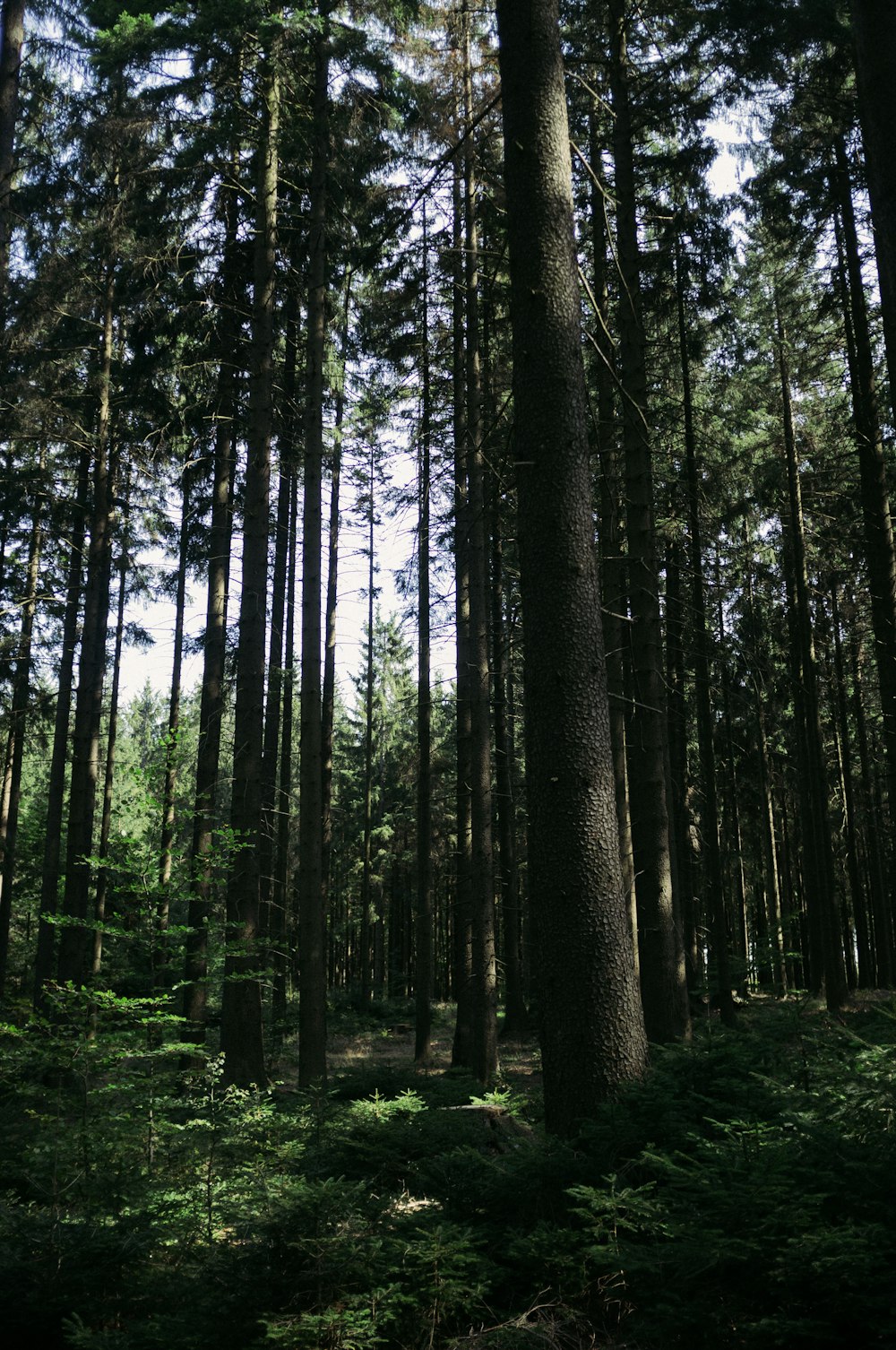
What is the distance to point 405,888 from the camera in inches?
1821

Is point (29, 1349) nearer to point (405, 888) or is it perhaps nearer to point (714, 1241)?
point (714, 1241)

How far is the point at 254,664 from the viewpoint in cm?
1236

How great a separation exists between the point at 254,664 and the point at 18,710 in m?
9.67

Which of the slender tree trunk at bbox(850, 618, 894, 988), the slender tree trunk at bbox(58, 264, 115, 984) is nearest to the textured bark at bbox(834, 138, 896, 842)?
the slender tree trunk at bbox(850, 618, 894, 988)

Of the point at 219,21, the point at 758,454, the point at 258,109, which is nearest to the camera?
the point at 219,21

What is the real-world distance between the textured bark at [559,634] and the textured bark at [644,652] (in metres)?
3.90

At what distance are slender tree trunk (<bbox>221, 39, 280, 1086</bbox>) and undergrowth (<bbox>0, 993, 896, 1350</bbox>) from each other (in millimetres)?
5186

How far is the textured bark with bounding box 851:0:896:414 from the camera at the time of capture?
5.50 m

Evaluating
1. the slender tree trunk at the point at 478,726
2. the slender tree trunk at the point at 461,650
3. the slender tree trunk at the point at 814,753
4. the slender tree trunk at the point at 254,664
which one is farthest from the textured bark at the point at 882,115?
the slender tree trunk at the point at 814,753

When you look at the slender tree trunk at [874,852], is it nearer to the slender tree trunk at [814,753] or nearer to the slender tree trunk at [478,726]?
the slender tree trunk at [814,753]

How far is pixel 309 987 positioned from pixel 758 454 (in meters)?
14.5

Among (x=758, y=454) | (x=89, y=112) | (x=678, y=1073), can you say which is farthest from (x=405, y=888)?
(x=678, y=1073)

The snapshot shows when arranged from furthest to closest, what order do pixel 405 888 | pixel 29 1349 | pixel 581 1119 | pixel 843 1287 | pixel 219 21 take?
pixel 405 888 → pixel 219 21 → pixel 581 1119 → pixel 29 1349 → pixel 843 1287

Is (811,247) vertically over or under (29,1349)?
over
